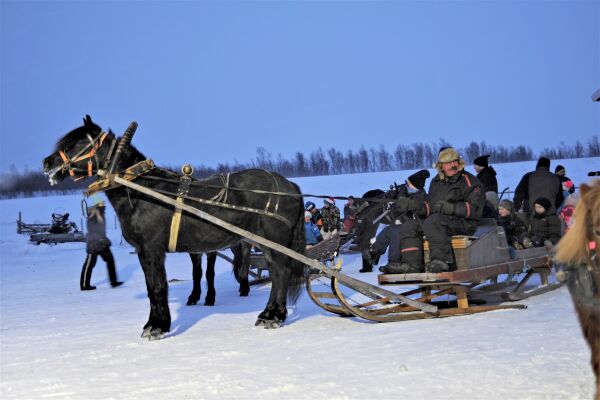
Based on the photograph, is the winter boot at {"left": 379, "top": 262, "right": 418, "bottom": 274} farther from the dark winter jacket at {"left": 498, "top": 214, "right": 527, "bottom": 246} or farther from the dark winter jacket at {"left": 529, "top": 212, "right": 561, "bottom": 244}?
the dark winter jacket at {"left": 498, "top": 214, "right": 527, "bottom": 246}

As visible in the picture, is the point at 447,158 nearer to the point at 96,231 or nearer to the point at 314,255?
the point at 314,255

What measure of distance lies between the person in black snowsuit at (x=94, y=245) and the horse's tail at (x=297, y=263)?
5.64 metres

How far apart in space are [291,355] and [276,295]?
2.03m

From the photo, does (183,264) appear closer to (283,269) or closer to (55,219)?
(283,269)

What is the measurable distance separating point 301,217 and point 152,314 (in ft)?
7.19

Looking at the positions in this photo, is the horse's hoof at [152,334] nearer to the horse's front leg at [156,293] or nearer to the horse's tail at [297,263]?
the horse's front leg at [156,293]

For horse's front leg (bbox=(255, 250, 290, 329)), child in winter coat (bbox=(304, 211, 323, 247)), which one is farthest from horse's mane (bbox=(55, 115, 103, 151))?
child in winter coat (bbox=(304, 211, 323, 247))

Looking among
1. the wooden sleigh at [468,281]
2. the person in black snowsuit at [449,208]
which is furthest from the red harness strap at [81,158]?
the person in black snowsuit at [449,208]

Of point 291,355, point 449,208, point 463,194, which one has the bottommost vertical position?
point 291,355

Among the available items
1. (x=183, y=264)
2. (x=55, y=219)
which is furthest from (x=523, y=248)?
(x=55, y=219)

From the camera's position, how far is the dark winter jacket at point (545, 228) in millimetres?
Result: 10203

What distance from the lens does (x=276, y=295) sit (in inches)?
344

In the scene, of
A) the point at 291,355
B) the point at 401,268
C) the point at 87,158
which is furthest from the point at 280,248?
the point at 87,158

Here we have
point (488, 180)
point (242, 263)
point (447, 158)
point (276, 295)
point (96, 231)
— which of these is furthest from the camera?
point (96, 231)
